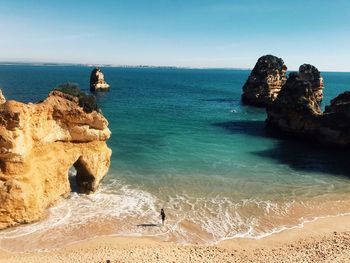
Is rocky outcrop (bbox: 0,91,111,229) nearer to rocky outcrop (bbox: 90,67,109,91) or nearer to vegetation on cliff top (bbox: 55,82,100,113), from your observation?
vegetation on cliff top (bbox: 55,82,100,113)

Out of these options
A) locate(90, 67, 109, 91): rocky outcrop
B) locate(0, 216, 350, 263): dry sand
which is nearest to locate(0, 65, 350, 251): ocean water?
locate(0, 216, 350, 263): dry sand

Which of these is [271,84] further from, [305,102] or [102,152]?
[102,152]

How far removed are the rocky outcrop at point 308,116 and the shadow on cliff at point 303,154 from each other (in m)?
1.38

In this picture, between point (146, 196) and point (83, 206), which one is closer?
point (83, 206)

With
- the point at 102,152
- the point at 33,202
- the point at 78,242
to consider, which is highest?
the point at 102,152

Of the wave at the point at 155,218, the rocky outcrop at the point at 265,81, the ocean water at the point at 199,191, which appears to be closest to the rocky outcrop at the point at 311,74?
the rocky outcrop at the point at 265,81

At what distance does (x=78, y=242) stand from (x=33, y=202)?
4378 millimetres

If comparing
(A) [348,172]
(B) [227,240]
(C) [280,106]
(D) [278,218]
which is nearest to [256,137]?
(C) [280,106]

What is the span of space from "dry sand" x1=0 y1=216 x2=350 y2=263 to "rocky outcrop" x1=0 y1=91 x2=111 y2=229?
4038mm

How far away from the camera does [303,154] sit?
152 feet

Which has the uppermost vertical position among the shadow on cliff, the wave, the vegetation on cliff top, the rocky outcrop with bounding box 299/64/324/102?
the rocky outcrop with bounding box 299/64/324/102

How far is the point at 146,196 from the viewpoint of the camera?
3031 cm

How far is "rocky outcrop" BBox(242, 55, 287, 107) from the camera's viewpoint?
91.4 metres

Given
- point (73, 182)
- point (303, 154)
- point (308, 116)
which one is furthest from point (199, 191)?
point (308, 116)
